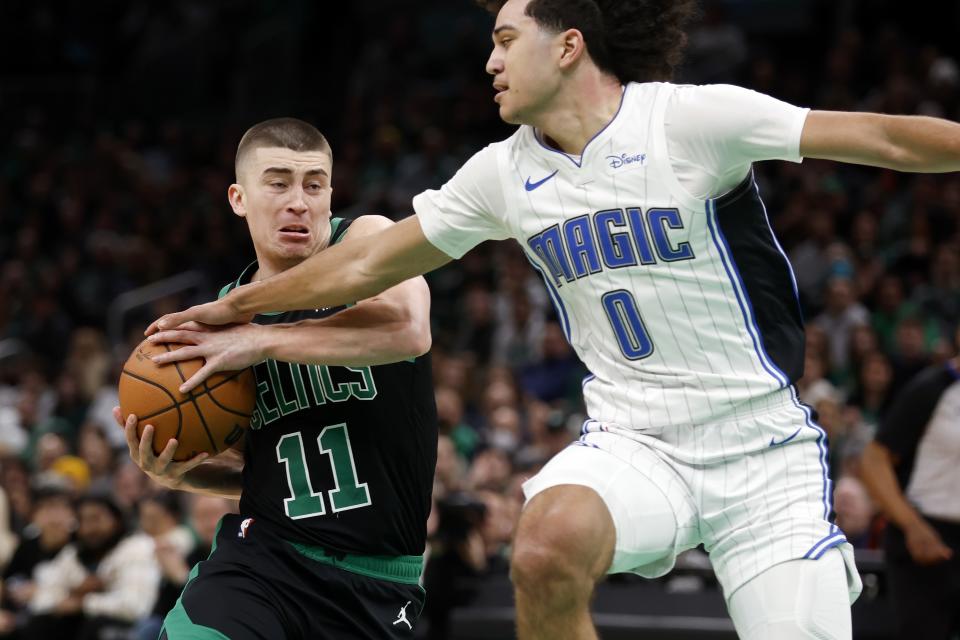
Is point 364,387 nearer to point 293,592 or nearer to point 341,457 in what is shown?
point 341,457

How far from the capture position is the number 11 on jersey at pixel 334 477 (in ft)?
15.4

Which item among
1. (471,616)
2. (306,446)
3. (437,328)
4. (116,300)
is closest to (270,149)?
(306,446)

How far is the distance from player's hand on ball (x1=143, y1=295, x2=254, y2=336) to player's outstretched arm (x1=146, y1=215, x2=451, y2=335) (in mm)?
39

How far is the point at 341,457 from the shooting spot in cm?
473

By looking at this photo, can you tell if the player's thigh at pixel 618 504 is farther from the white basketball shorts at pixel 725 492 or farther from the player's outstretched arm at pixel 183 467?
the player's outstretched arm at pixel 183 467

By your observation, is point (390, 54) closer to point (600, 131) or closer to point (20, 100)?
point (20, 100)

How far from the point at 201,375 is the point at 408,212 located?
33.8 ft

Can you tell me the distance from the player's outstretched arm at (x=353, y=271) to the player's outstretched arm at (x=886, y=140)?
1221 mm

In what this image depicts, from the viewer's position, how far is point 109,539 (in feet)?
32.8

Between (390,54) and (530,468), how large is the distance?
10.2 meters

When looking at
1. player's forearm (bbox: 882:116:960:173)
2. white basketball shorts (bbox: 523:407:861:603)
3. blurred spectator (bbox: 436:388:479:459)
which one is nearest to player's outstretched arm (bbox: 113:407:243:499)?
white basketball shorts (bbox: 523:407:861:603)

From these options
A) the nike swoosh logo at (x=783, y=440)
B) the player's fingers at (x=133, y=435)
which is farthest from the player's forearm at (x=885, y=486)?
the player's fingers at (x=133, y=435)

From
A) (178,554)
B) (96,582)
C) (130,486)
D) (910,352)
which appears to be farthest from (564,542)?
(130,486)

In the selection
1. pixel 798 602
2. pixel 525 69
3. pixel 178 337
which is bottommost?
pixel 798 602
